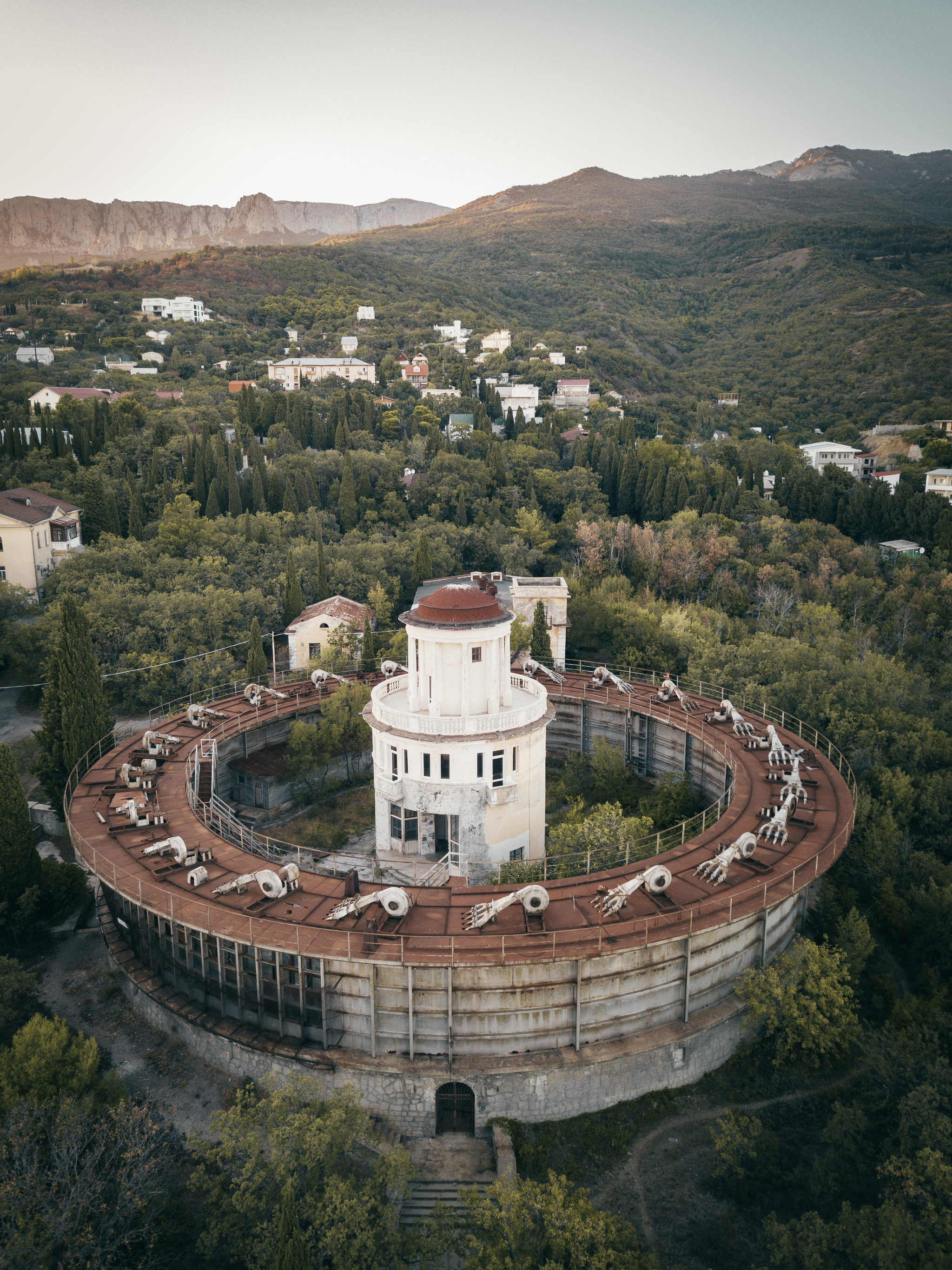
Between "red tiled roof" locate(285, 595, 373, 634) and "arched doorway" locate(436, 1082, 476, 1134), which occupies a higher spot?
"red tiled roof" locate(285, 595, 373, 634)

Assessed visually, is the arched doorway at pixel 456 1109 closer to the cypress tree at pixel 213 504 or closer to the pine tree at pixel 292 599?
the pine tree at pixel 292 599

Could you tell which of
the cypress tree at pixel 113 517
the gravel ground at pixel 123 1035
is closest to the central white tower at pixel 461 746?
the gravel ground at pixel 123 1035

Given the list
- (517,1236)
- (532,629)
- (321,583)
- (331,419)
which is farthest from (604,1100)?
(331,419)

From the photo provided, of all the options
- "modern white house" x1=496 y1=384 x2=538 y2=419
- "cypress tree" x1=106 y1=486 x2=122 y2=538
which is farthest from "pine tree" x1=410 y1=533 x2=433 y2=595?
"modern white house" x1=496 y1=384 x2=538 y2=419

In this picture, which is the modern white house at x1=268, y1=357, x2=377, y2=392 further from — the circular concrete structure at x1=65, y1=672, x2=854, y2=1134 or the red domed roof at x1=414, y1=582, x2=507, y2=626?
the circular concrete structure at x1=65, y1=672, x2=854, y2=1134

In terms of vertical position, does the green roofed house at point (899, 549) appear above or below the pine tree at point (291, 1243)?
above
